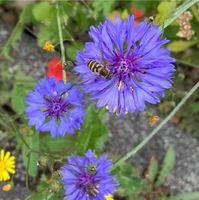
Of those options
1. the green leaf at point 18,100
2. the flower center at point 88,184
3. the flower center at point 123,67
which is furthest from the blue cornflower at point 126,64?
the green leaf at point 18,100

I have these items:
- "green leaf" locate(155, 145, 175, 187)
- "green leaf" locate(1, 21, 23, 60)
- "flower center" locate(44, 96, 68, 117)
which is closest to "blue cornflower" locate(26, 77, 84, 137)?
"flower center" locate(44, 96, 68, 117)

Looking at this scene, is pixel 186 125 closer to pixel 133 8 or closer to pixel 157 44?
pixel 133 8

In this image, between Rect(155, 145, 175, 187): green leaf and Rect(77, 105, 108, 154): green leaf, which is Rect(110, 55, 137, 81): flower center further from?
Rect(155, 145, 175, 187): green leaf

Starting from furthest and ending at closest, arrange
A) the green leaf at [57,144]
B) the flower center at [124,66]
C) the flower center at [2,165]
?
the green leaf at [57,144]
the flower center at [2,165]
the flower center at [124,66]

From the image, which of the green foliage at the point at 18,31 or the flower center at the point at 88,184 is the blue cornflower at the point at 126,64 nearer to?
the flower center at the point at 88,184

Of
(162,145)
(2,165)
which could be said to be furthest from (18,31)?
(162,145)

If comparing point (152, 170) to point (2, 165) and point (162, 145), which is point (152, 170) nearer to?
point (162, 145)

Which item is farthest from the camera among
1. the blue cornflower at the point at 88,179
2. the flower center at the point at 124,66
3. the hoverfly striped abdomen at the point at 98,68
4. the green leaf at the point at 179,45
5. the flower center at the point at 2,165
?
the green leaf at the point at 179,45
